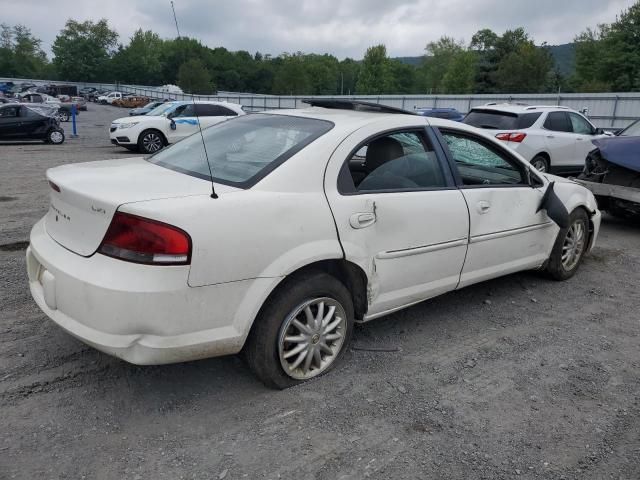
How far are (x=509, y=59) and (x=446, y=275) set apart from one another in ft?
202

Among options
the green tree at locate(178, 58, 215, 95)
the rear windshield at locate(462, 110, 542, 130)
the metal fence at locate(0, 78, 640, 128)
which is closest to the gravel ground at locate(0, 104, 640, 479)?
the green tree at locate(178, 58, 215, 95)

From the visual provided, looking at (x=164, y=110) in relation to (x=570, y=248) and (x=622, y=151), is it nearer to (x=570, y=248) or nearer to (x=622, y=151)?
(x=622, y=151)

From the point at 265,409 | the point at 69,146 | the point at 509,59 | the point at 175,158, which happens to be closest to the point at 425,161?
the point at 175,158

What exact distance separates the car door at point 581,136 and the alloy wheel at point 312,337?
988 centimetres

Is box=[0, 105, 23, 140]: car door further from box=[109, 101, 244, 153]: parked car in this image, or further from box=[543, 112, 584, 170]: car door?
box=[543, 112, 584, 170]: car door

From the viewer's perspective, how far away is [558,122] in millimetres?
11148

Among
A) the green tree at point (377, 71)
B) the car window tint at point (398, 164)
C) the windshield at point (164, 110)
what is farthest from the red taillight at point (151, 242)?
the green tree at point (377, 71)

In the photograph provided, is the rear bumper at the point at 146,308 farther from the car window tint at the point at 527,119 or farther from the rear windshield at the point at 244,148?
the car window tint at the point at 527,119

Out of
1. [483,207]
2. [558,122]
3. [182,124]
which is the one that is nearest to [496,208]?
[483,207]

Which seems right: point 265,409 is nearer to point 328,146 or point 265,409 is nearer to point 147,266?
point 147,266

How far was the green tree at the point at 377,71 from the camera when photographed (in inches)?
3304

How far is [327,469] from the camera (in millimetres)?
2471

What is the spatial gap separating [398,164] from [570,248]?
7.91 feet

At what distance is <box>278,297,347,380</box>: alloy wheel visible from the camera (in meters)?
2.98
